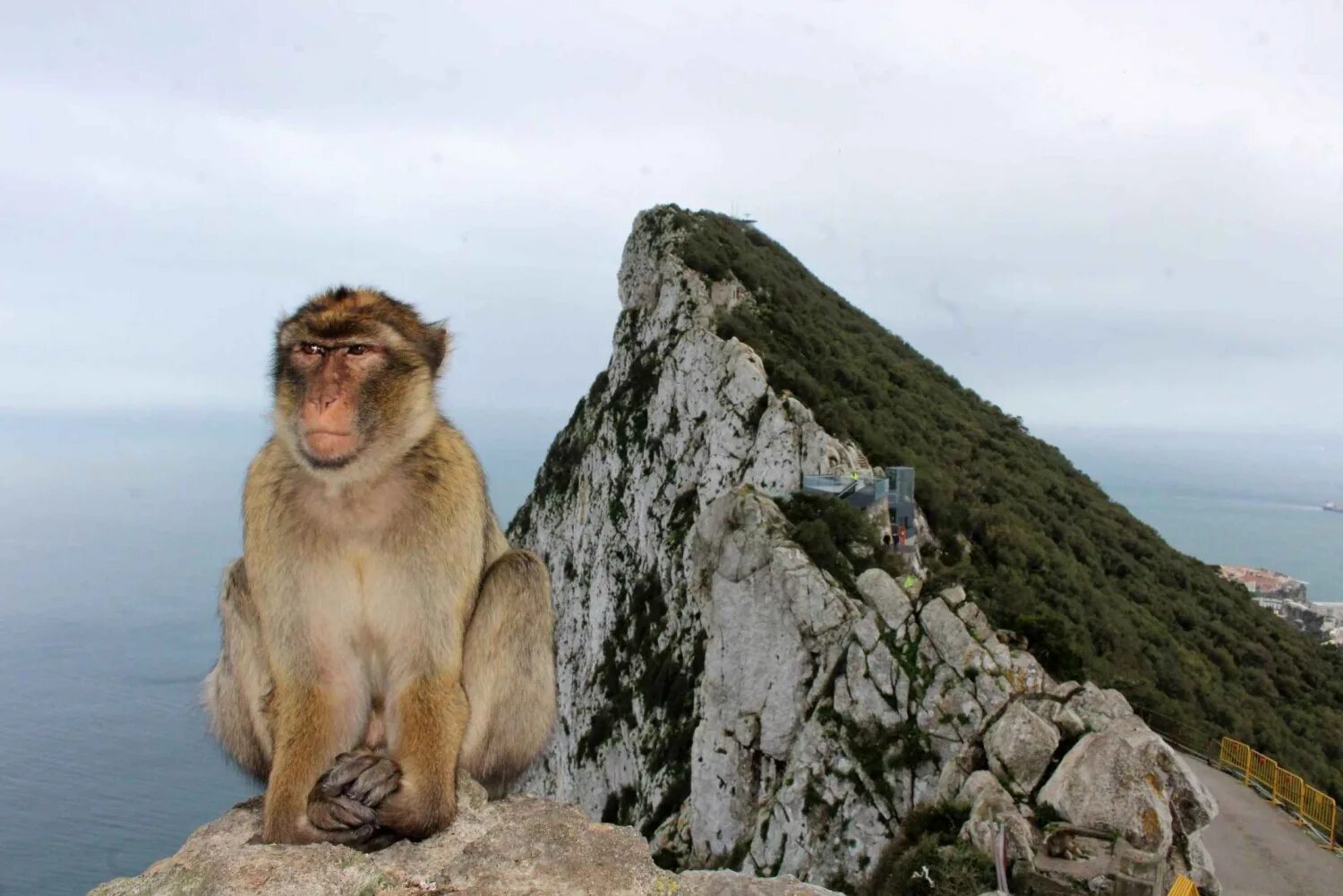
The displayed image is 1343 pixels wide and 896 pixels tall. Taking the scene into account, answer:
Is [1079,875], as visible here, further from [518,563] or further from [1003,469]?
[1003,469]

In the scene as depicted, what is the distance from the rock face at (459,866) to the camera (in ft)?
7.86

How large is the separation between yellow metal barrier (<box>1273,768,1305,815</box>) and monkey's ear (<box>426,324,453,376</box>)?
47.2 feet

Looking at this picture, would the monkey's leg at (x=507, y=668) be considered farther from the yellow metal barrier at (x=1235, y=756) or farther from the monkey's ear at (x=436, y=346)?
the yellow metal barrier at (x=1235, y=756)

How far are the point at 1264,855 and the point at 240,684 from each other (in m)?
12.2

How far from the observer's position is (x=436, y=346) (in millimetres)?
3094

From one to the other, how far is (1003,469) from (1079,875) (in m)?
22.3

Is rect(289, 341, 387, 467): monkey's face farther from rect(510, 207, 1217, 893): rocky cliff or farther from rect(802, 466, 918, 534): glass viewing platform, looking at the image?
rect(802, 466, 918, 534): glass viewing platform

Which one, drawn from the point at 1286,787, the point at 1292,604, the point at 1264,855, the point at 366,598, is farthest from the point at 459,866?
the point at 1292,604

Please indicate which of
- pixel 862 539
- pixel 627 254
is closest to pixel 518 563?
pixel 862 539

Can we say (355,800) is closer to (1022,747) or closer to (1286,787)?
(1022,747)

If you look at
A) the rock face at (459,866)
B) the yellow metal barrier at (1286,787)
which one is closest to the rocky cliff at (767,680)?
the yellow metal barrier at (1286,787)

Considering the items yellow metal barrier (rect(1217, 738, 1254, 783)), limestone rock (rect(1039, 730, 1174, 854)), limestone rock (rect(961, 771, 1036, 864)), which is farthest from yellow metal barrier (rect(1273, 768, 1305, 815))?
limestone rock (rect(961, 771, 1036, 864))

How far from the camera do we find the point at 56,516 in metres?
192

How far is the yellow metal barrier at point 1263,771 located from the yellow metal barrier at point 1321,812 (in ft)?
1.97
